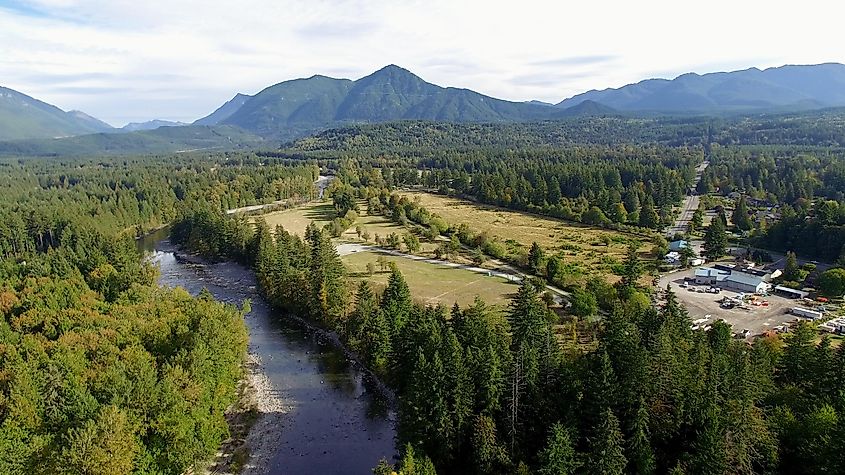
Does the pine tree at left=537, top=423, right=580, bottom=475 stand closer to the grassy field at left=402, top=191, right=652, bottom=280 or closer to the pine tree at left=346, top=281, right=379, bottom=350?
the pine tree at left=346, top=281, right=379, bottom=350

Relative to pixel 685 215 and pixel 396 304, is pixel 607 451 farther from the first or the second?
pixel 685 215

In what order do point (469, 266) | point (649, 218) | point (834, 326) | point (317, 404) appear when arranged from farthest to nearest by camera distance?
point (649, 218)
point (469, 266)
point (834, 326)
point (317, 404)

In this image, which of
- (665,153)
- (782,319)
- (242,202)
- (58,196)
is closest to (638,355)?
(782,319)

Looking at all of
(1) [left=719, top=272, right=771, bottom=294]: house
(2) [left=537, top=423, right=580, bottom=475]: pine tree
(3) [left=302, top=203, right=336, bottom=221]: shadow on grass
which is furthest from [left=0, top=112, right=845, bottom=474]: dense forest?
(3) [left=302, top=203, right=336, bottom=221]: shadow on grass

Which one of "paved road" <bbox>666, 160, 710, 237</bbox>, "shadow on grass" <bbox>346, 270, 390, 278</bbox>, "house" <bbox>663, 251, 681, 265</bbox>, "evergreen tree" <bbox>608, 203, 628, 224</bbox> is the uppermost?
"evergreen tree" <bbox>608, 203, 628, 224</bbox>

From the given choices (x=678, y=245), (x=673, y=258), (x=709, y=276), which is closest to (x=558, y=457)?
(x=709, y=276)

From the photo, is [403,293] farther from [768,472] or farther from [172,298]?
[768,472]

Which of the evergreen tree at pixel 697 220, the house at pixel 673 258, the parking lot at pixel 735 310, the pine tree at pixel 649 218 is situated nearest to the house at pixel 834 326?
the parking lot at pixel 735 310
